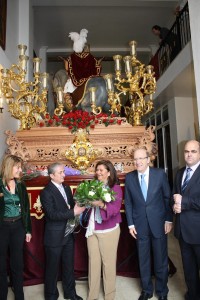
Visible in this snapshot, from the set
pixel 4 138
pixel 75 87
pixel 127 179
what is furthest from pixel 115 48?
pixel 127 179

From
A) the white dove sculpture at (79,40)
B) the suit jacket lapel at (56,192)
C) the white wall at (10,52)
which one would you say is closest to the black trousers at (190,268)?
the suit jacket lapel at (56,192)

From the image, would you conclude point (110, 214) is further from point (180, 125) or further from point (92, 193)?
point (180, 125)

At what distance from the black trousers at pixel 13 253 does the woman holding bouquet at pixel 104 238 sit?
0.65m

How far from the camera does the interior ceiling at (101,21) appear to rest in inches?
320

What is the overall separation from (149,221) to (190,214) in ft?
1.31

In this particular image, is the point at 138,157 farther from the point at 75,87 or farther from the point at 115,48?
the point at 115,48

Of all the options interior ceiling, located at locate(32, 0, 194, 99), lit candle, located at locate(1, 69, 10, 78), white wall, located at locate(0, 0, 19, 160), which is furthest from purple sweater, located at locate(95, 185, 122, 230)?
interior ceiling, located at locate(32, 0, 194, 99)

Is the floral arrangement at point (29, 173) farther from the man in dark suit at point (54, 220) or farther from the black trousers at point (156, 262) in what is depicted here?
the black trousers at point (156, 262)

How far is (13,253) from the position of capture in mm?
2410

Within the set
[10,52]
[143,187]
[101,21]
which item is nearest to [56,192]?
[143,187]

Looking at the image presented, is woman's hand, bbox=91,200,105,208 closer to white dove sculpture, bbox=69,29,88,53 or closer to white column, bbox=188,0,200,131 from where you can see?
white column, bbox=188,0,200,131

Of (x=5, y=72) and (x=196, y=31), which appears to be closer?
(x=5, y=72)

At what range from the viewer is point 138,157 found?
8.51 feet

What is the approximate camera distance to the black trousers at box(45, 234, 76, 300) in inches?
98.0
